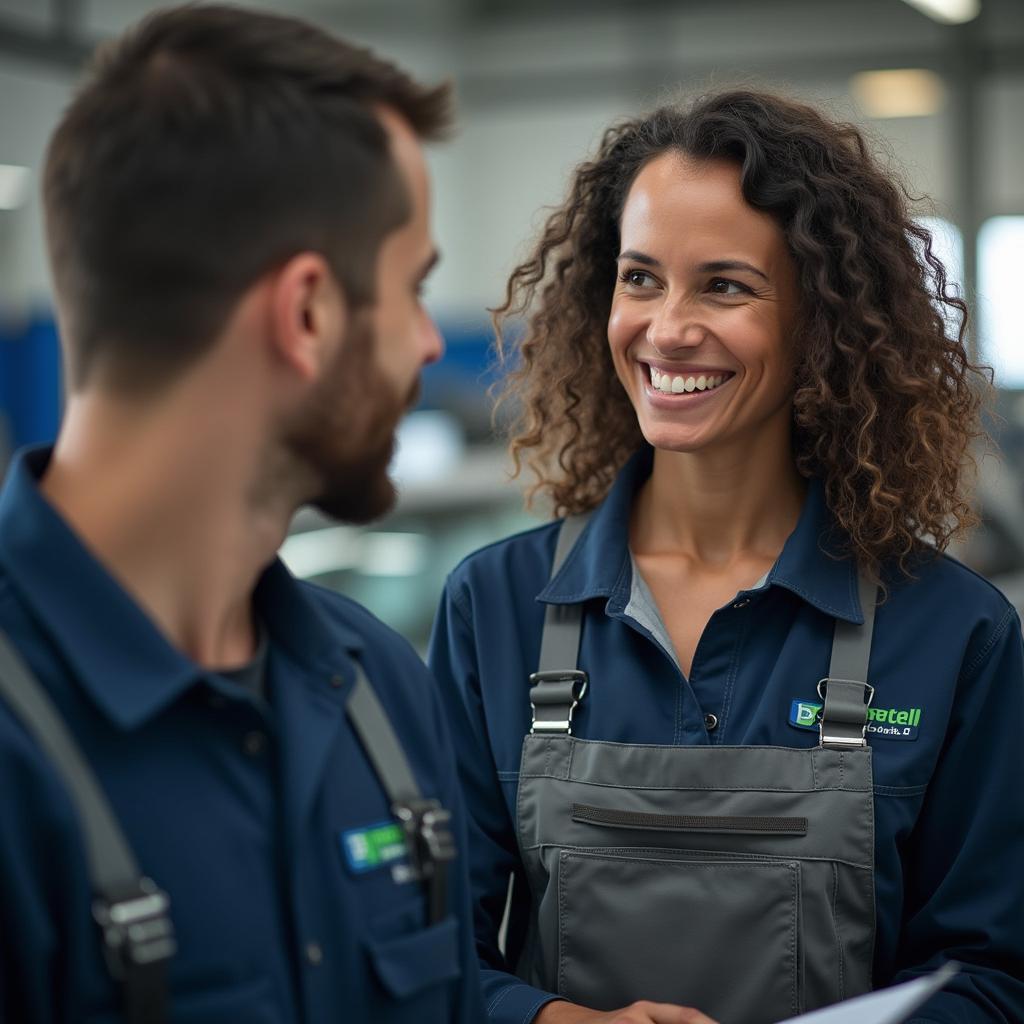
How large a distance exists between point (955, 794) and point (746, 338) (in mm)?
630

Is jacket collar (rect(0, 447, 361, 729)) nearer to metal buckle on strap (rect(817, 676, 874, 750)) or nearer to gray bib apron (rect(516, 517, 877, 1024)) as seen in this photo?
gray bib apron (rect(516, 517, 877, 1024))

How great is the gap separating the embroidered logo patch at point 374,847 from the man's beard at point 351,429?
0.98 feet

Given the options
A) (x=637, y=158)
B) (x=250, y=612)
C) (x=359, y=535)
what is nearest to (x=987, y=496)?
(x=359, y=535)

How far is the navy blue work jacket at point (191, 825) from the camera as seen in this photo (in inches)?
41.1

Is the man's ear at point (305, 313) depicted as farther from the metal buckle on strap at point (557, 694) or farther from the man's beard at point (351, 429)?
the metal buckle on strap at point (557, 694)

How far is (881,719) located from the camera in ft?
5.74

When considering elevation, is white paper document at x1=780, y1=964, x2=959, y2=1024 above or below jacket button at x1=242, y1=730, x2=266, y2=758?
below

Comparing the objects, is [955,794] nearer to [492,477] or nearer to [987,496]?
[492,477]

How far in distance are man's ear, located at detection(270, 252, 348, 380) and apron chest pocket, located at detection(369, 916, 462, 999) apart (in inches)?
20.6

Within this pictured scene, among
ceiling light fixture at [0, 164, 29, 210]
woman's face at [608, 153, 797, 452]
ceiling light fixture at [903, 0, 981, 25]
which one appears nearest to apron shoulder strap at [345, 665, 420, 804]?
woman's face at [608, 153, 797, 452]

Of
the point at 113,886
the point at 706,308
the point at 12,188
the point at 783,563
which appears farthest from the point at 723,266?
the point at 12,188

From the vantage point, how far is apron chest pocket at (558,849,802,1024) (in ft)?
5.49

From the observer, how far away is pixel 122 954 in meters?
1.04

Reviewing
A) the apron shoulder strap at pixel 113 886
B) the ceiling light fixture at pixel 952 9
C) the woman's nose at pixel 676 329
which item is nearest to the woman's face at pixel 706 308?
the woman's nose at pixel 676 329
